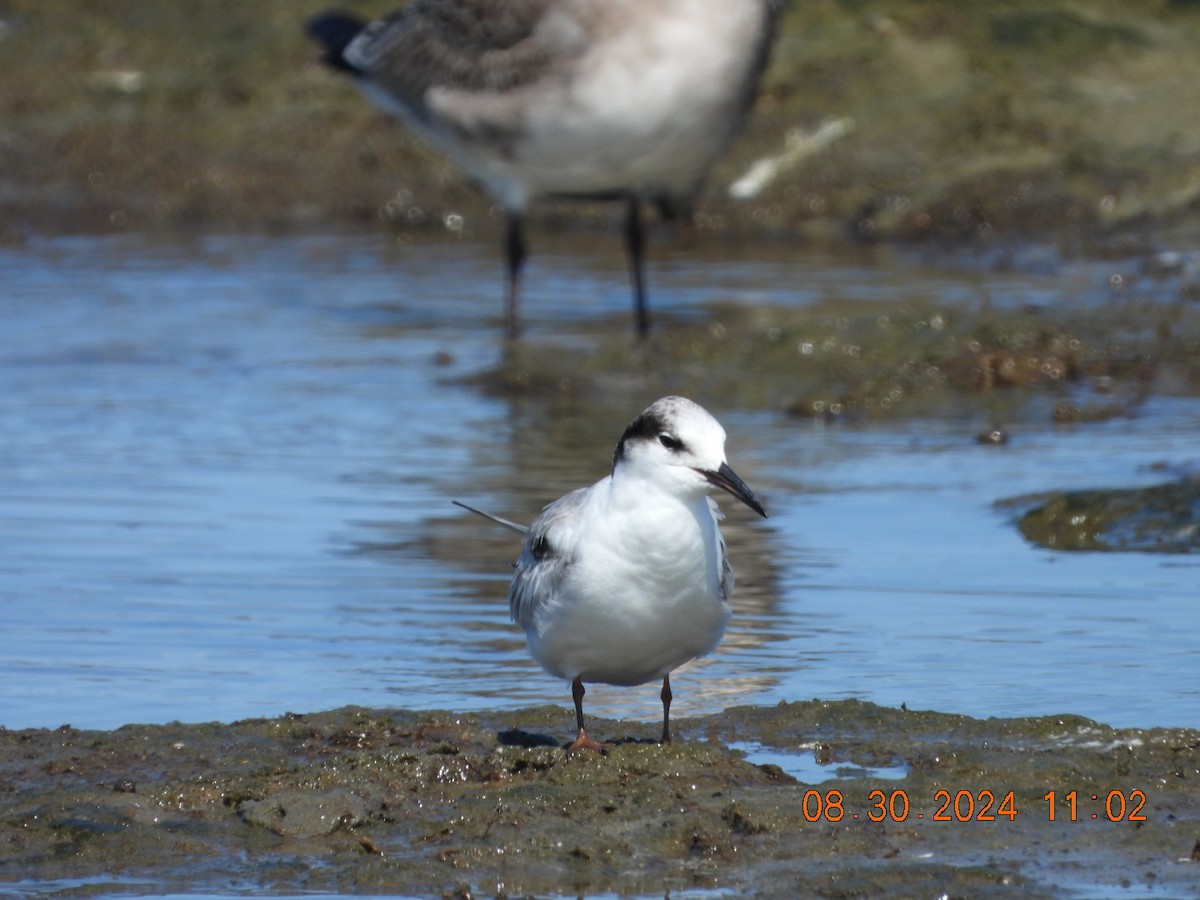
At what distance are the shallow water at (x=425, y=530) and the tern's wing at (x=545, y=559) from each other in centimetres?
30

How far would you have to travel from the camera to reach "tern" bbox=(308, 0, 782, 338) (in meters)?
8.94

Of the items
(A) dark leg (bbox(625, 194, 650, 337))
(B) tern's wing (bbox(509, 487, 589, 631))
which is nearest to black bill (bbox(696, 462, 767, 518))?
(B) tern's wing (bbox(509, 487, 589, 631))

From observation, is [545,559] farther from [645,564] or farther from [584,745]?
[584,745]

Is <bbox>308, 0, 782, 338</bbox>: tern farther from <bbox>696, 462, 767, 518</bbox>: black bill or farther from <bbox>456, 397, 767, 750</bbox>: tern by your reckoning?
<bbox>696, 462, 767, 518</bbox>: black bill

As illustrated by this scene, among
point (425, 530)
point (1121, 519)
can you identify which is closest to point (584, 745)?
point (425, 530)

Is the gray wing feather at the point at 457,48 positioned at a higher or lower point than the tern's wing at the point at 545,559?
higher

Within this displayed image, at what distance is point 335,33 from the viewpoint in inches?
432

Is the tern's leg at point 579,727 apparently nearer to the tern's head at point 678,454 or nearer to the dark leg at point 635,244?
the tern's head at point 678,454

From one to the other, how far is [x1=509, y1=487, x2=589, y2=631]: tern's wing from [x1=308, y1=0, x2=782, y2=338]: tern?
4.32 meters

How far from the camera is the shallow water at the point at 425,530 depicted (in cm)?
522

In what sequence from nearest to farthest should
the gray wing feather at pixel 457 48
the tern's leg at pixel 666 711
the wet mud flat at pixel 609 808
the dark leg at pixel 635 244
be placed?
the wet mud flat at pixel 609 808
the tern's leg at pixel 666 711
the gray wing feather at pixel 457 48
the dark leg at pixel 635 244

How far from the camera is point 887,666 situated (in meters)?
5.28

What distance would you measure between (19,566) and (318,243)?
7005mm

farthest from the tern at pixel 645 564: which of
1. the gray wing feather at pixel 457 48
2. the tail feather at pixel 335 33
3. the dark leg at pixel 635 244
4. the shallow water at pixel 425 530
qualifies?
the tail feather at pixel 335 33
